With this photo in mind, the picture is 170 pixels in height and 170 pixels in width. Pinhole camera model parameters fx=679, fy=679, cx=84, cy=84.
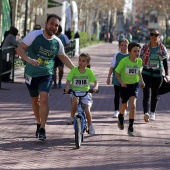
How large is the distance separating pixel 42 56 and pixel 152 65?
3.76 metres

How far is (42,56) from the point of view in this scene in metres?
9.92

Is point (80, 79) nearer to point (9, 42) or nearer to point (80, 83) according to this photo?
point (80, 83)

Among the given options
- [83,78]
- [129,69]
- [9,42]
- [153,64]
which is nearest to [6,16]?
[9,42]

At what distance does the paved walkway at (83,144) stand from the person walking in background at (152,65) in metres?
0.49

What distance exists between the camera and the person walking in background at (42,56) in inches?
389

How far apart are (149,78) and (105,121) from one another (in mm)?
1206

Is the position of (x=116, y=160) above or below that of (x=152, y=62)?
below

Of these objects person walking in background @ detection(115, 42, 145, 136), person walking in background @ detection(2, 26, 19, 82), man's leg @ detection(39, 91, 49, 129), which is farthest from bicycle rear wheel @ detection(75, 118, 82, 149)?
person walking in background @ detection(2, 26, 19, 82)

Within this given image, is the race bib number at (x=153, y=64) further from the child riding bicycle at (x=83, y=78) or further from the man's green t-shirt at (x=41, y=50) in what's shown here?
the man's green t-shirt at (x=41, y=50)

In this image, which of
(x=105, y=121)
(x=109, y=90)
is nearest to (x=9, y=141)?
(x=105, y=121)

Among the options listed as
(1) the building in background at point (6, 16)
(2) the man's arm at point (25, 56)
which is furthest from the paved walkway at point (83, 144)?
(1) the building in background at point (6, 16)

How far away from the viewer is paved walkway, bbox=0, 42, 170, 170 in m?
8.66

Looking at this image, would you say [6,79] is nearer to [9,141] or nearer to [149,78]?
[149,78]

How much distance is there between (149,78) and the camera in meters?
13.2
